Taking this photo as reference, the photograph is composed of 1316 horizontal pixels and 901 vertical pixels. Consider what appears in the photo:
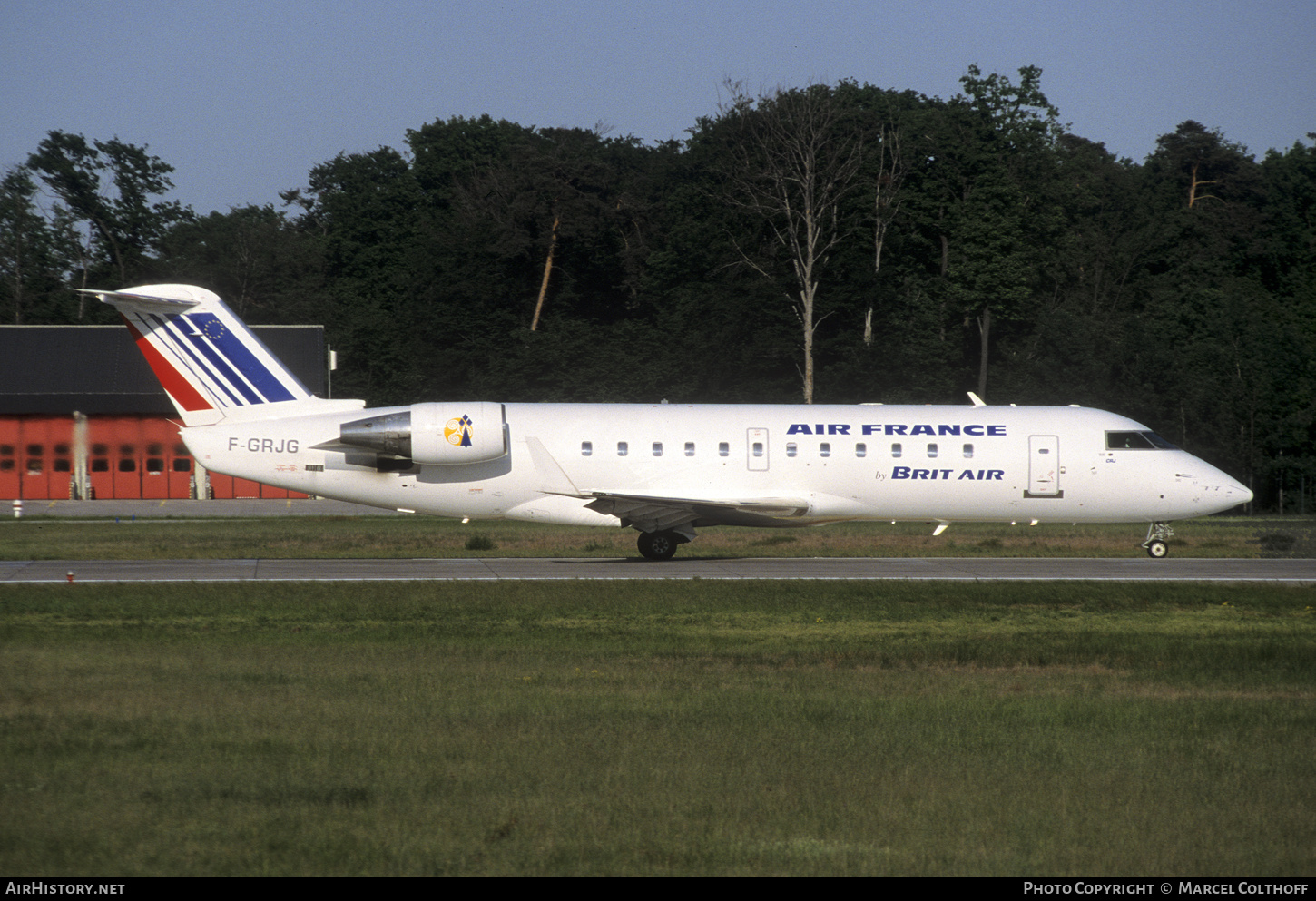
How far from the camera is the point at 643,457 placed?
25.4 meters

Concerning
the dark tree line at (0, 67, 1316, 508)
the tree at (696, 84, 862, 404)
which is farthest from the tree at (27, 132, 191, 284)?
the tree at (696, 84, 862, 404)

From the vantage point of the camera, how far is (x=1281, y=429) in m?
49.5

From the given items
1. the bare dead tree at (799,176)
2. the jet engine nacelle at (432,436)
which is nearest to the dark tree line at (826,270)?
the bare dead tree at (799,176)

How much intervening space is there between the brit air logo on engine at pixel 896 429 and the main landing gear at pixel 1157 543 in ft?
15.2

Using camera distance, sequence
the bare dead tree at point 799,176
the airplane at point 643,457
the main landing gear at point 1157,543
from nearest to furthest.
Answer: the airplane at point 643,457
the main landing gear at point 1157,543
the bare dead tree at point 799,176

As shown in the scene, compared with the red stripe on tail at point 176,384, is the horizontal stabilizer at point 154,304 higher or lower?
higher

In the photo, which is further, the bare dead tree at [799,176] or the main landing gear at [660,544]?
the bare dead tree at [799,176]

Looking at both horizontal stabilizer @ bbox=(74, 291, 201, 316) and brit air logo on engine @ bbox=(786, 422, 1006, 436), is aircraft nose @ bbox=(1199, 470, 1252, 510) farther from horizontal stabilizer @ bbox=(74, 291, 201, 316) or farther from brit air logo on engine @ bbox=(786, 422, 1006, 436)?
horizontal stabilizer @ bbox=(74, 291, 201, 316)

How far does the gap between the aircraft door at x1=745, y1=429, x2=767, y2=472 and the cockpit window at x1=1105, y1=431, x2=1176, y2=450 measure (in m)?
7.51

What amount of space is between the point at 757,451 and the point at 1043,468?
6158 mm

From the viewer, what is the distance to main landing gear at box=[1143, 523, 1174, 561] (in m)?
27.4

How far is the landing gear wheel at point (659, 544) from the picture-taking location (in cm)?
2577

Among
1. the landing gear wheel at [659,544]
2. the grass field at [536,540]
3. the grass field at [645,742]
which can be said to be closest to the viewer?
the grass field at [645,742]

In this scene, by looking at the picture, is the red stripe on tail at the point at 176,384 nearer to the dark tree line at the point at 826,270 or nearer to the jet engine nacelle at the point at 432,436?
the jet engine nacelle at the point at 432,436
